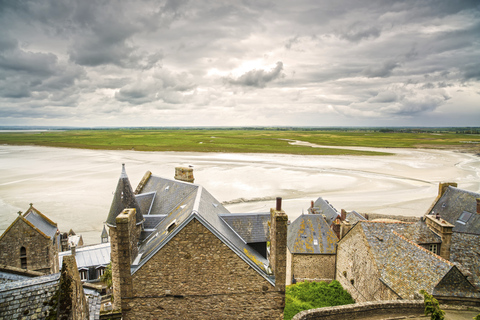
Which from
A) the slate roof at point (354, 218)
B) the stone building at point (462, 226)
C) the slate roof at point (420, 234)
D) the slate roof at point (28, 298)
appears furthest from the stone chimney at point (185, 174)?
the stone building at point (462, 226)

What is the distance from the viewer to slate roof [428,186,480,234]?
21.3 m

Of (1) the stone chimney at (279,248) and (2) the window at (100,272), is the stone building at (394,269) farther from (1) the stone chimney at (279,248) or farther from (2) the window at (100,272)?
(2) the window at (100,272)

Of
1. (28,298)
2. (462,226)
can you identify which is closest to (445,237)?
(462,226)

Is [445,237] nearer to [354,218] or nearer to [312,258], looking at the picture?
[312,258]

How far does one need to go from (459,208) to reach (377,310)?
51.2 ft

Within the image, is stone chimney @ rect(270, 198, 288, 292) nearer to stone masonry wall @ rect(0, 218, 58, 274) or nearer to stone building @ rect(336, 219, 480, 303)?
stone building @ rect(336, 219, 480, 303)

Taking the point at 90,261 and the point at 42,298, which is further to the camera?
the point at 90,261

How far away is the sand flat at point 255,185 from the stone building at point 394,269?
18.9m

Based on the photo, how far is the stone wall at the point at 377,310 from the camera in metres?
13.4

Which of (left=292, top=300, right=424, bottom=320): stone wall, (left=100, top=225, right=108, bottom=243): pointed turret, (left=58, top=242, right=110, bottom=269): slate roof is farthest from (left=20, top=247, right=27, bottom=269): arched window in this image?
(left=292, top=300, right=424, bottom=320): stone wall

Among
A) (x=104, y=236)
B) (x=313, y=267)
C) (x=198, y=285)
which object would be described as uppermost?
(x=198, y=285)

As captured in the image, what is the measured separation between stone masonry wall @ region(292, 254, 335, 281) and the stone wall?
27.9 ft

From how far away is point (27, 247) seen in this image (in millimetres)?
17875

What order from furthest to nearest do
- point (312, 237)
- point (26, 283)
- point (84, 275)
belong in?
point (84, 275) → point (312, 237) → point (26, 283)
